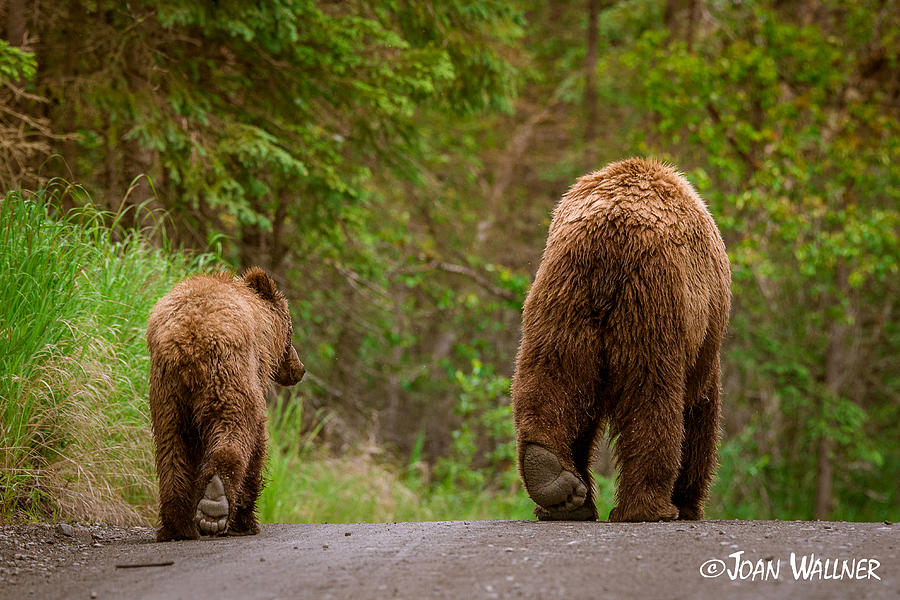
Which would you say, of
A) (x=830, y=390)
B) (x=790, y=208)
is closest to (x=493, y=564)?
(x=790, y=208)

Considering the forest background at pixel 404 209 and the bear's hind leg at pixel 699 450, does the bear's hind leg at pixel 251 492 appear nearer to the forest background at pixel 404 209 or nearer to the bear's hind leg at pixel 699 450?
the forest background at pixel 404 209

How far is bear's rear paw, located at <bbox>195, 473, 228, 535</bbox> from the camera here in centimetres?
461

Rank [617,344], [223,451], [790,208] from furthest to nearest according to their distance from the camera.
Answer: [790,208]
[617,344]
[223,451]

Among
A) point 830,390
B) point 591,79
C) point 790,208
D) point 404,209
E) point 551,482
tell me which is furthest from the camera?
point 591,79

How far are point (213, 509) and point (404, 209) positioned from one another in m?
13.3

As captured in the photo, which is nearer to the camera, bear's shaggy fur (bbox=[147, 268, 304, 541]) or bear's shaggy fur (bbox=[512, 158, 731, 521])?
bear's shaggy fur (bbox=[147, 268, 304, 541])

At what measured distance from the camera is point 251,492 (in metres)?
5.26

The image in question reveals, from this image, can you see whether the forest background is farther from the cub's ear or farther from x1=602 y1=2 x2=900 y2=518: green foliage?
the cub's ear

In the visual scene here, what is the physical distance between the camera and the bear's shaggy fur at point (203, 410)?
477cm

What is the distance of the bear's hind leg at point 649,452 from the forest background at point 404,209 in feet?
6.27

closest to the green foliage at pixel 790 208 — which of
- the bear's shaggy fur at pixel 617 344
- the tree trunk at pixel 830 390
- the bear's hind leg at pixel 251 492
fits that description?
the tree trunk at pixel 830 390

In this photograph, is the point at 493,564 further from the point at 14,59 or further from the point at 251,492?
the point at 14,59

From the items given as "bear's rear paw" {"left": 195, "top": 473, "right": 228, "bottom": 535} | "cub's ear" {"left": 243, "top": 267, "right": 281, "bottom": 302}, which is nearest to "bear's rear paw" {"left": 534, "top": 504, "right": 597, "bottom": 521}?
"bear's rear paw" {"left": 195, "top": 473, "right": 228, "bottom": 535}

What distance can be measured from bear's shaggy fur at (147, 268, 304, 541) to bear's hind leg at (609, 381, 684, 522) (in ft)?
6.36
